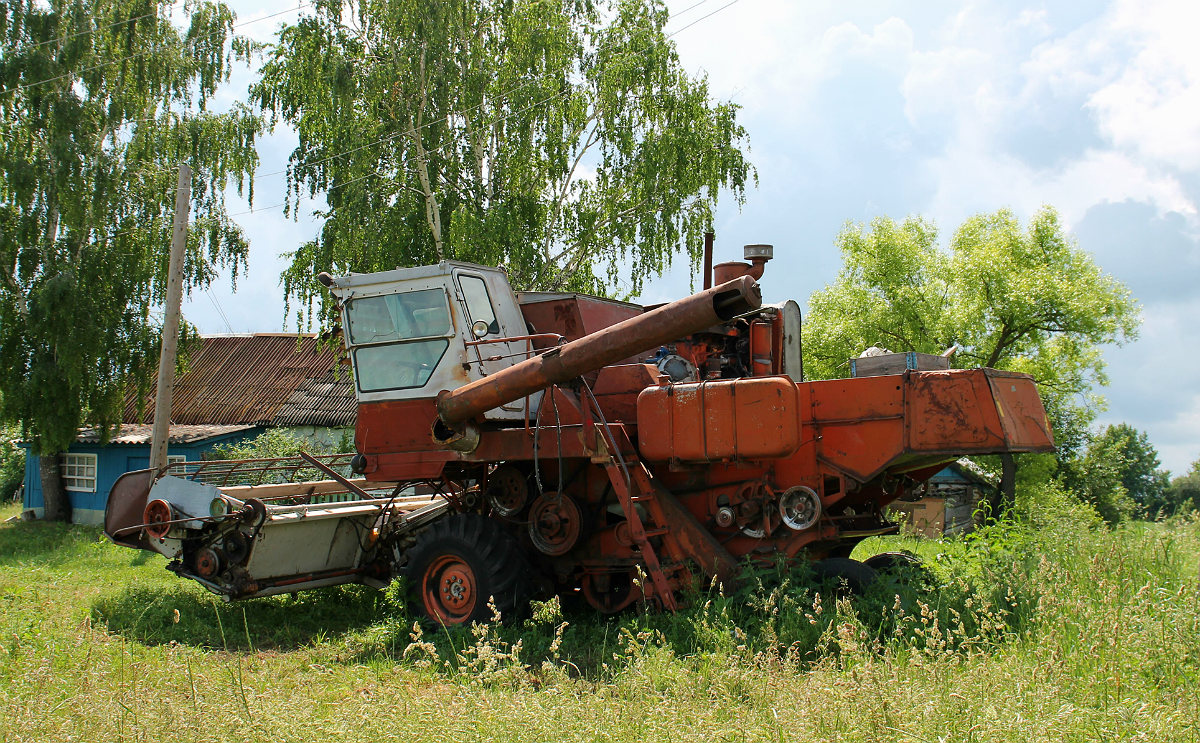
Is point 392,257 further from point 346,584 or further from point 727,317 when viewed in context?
point 727,317

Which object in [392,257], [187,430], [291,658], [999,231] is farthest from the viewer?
[999,231]

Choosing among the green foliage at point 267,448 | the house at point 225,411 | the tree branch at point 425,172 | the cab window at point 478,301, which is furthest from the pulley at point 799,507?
the house at point 225,411

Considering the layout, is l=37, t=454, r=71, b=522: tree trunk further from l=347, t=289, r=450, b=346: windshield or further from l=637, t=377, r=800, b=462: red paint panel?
l=637, t=377, r=800, b=462: red paint panel

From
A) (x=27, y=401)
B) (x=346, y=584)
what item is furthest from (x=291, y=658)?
(x=27, y=401)

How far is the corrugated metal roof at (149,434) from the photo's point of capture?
72.6 feet

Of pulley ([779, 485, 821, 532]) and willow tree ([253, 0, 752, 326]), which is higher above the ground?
willow tree ([253, 0, 752, 326])

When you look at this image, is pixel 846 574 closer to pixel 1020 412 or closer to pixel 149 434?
pixel 1020 412

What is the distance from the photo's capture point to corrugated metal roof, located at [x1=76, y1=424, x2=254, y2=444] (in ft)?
72.6

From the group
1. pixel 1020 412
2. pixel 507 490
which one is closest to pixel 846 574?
pixel 1020 412

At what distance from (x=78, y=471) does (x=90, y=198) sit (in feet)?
24.4

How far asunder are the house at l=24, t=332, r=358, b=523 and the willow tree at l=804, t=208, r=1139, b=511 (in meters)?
15.0

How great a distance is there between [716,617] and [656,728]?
2250 mm

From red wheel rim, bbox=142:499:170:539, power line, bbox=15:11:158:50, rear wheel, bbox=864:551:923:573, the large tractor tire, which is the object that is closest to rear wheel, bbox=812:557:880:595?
rear wheel, bbox=864:551:923:573

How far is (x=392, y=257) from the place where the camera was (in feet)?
59.4
